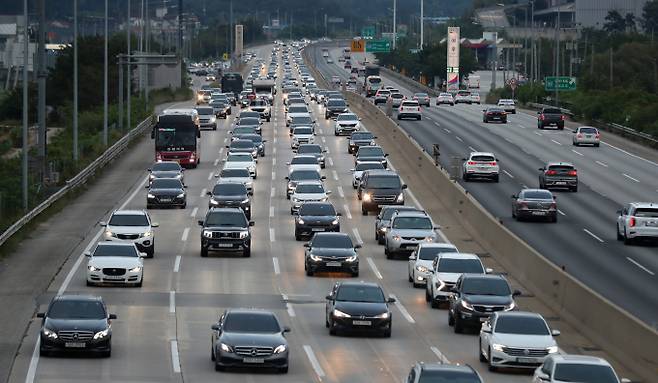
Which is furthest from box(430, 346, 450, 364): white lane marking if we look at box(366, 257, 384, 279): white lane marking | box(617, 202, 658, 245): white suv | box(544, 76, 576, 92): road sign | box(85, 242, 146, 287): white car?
box(544, 76, 576, 92): road sign

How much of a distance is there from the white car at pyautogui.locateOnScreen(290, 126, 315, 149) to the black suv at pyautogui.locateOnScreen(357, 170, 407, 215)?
1038 inches

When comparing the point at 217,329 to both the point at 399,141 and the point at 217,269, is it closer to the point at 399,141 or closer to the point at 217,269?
the point at 217,269

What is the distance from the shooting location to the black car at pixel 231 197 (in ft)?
196

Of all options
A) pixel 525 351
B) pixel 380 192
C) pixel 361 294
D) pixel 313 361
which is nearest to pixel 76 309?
pixel 313 361

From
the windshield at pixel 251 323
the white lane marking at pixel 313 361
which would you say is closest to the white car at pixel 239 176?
the white lane marking at pixel 313 361

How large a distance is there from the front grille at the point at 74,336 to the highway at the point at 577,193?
14.2m

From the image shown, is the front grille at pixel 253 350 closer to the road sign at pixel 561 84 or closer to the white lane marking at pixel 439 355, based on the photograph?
the white lane marking at pixel 439 355

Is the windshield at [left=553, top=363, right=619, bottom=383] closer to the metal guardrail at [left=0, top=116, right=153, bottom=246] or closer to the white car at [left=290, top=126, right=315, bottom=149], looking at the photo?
the metal guardrail at [left=0, top=116, right=153, bottom=246]

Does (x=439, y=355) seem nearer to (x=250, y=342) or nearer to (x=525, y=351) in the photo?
(x=525, y=351)

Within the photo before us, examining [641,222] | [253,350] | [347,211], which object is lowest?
[347,211]

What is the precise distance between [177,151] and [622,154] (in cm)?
2786

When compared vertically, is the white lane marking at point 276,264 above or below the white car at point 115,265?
below

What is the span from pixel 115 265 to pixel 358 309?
9.41 metres

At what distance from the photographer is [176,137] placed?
260ft
